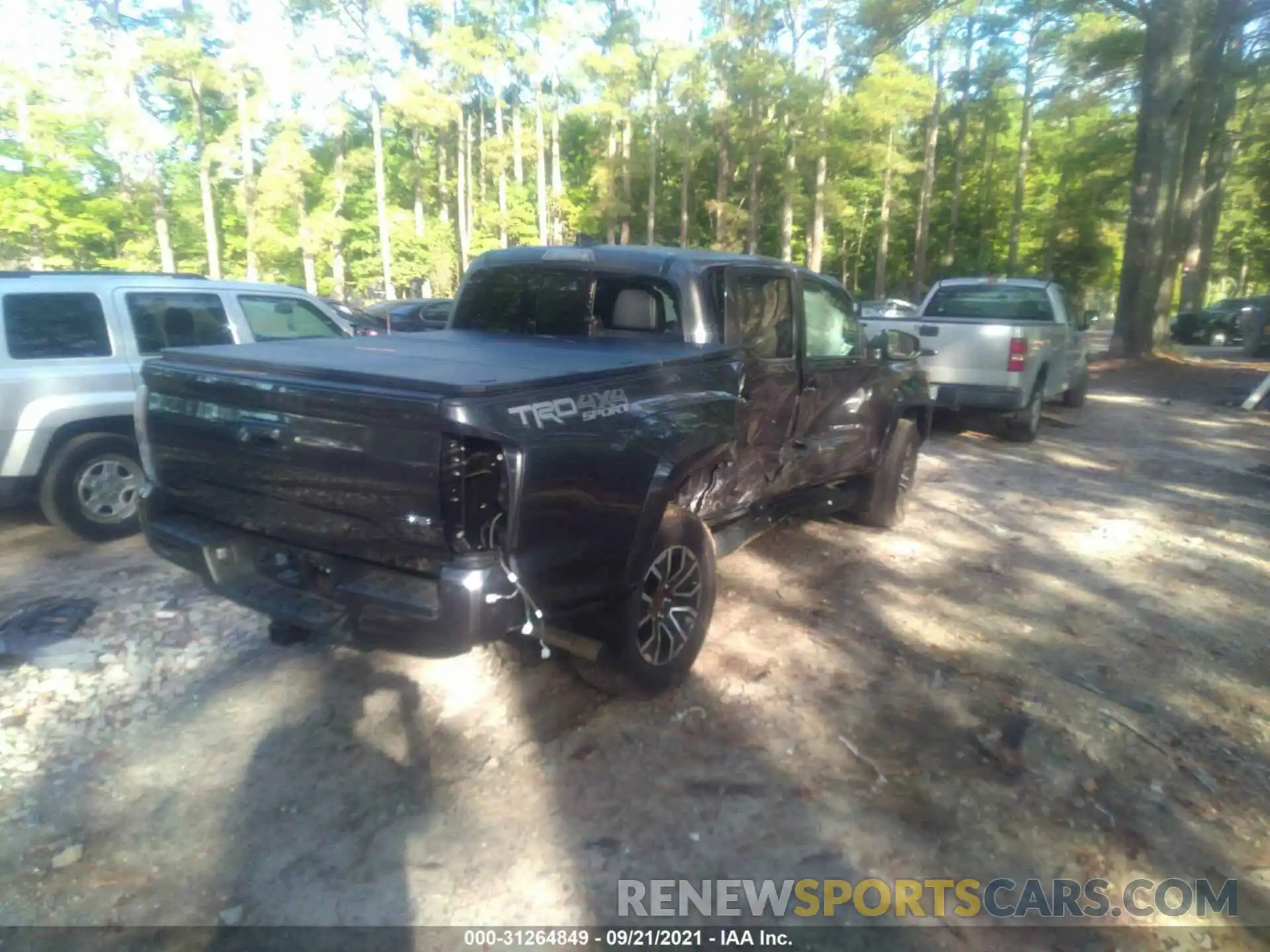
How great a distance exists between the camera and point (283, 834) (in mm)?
3059

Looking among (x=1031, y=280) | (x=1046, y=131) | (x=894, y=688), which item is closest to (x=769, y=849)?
(x=894, y=688)

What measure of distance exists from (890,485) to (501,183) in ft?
120

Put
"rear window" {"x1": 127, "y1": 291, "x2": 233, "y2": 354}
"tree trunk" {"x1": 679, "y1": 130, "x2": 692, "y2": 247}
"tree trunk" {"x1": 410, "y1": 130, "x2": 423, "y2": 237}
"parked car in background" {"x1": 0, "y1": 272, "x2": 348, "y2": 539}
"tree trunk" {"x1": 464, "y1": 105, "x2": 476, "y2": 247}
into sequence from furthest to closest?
"tree trunk" {"x1": 410, "y1": 130, "x2": 423, "y2": 237} → "tree trunk" {"x1": 464, "y1": 105, "x2": 476, "y2": 247} → "tree trunk" {"x1": 679, "y1": 130, "x2": 692, "y2": 247} → "rear window" {"x1": 127, "y1": 291, "x2": 233, "y2": 354} → "parked car in background" {"x1": 0, "y1": 272, "x2": 348, "y2": 539}

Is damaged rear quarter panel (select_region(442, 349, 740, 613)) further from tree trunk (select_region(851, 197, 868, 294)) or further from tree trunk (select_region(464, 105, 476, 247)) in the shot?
tree trunk (select_region(851, 197, 868, 294))

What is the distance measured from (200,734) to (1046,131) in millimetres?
43474

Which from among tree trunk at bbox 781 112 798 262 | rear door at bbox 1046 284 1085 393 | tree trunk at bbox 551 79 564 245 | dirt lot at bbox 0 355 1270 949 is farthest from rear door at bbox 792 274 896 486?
tree trunk at bbox 551 79 564 245

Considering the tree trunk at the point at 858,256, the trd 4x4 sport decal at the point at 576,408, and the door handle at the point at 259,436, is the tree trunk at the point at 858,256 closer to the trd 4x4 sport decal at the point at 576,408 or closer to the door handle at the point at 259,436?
the trd 4x4 sport decal at the point at 576,408

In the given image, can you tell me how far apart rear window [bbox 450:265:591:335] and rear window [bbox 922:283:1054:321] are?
25.7 ft

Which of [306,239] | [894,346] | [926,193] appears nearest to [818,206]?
[926,193]

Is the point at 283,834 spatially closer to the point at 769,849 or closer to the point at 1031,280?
the point at 769,849

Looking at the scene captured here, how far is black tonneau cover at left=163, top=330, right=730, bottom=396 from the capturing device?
9.99ft

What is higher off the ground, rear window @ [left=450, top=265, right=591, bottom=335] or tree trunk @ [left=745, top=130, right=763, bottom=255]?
tree trunk @ [left=745, top=130, right=763, bottom=255]

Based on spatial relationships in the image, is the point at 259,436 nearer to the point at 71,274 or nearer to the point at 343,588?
the point at 343,588

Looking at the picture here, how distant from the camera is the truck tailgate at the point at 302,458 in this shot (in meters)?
2.90
